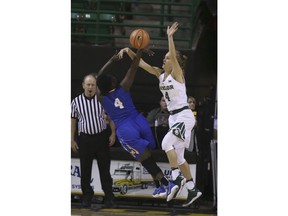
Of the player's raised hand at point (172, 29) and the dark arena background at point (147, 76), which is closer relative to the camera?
the player's raised hand at point (172, 29)

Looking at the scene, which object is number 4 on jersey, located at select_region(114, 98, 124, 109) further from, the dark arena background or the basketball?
the basketball

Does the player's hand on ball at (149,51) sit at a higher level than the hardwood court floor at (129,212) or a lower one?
higher

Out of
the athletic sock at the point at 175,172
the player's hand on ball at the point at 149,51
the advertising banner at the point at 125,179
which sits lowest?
the advertising banner at the point at 125,179

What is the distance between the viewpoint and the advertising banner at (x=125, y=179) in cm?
1280

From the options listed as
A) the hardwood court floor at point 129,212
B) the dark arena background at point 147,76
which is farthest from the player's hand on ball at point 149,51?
the hardwood court floor at point 129,212

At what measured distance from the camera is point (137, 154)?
476 inches

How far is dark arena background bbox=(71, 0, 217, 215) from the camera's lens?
12.7 meters

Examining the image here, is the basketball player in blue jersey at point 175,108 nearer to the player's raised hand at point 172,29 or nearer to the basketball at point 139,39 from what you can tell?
the player's raised hand at point 172,29

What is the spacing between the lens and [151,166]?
39.9 ft

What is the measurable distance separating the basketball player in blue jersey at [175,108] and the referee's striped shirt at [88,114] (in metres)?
0.94

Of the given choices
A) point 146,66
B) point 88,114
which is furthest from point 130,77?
point 88,114

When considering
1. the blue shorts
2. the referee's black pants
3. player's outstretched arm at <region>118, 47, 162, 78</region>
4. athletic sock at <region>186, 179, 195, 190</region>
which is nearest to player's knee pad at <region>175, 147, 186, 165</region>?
athletic sock at <region>186, 179, 195, 190</region>
